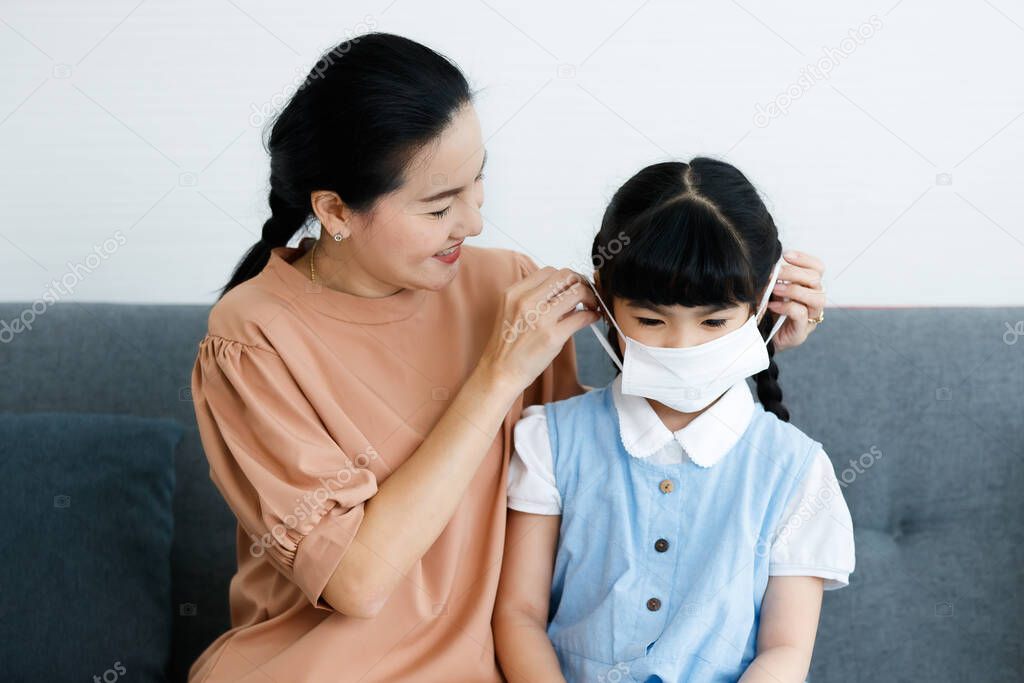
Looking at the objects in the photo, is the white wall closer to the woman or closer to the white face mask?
the woman

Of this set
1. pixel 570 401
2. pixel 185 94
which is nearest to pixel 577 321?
pixel 570 401

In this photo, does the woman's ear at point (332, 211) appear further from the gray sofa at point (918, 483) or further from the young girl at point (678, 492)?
the gray sofa at point (918, 483)

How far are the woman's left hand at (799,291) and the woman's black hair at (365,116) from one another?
0.49 m

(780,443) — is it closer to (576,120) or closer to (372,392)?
(372,392)

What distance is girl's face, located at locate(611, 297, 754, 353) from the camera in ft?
4.28

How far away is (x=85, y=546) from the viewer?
1.67 meters

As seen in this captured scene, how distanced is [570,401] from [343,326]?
0.34 m

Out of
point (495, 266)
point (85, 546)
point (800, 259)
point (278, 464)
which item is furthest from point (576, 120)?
point (85, 546)

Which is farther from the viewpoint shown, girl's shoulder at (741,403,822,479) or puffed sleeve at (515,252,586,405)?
puffed sleeve at (515,252,586,405)

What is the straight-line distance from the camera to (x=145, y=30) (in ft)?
6.63

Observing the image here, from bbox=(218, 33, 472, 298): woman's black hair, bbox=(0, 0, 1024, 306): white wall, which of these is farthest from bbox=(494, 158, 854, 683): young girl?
bbox=(0, 0, 1024, 306): white wall

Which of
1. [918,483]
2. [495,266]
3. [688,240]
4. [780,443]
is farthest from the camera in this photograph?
[918,483]

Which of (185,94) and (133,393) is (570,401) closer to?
(133,393)

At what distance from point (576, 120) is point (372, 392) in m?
0.79
